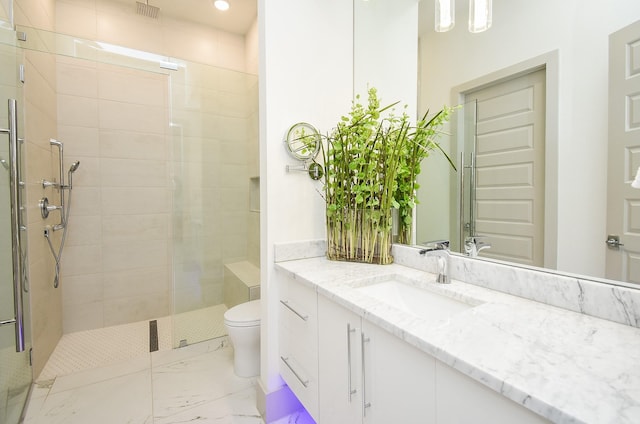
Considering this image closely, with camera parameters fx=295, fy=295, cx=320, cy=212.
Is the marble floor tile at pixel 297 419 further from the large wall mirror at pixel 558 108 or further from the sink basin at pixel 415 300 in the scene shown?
the large wall mirror at pixel 558 108

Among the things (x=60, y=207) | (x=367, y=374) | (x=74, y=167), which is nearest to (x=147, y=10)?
(x=74, y=167)

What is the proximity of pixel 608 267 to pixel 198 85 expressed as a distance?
2726 mm

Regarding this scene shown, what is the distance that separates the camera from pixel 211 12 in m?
2.68

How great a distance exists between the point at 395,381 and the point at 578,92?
1014 millimetres

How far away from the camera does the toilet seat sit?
181 centimetres

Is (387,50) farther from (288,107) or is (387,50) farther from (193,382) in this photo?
(193,382)

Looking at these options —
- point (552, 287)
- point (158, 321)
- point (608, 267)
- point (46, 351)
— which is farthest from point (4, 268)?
point (608, 267)

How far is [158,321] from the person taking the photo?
2721mm

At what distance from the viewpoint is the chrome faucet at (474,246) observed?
1.17 meters

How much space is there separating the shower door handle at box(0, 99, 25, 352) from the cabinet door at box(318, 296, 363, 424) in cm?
135

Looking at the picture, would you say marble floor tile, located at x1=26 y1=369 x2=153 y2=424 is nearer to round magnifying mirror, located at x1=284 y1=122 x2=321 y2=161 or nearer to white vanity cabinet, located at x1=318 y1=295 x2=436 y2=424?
white vanity cabinet, located at x1=318 y1=295 x2=436 y2=424

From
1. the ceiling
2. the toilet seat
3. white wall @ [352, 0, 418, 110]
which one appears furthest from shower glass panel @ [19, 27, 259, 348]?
white wall @ [352, 0, 418, 110]

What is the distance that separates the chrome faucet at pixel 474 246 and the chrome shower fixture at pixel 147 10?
10.1ft

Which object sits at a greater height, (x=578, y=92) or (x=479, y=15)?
(x=479, y=15)
